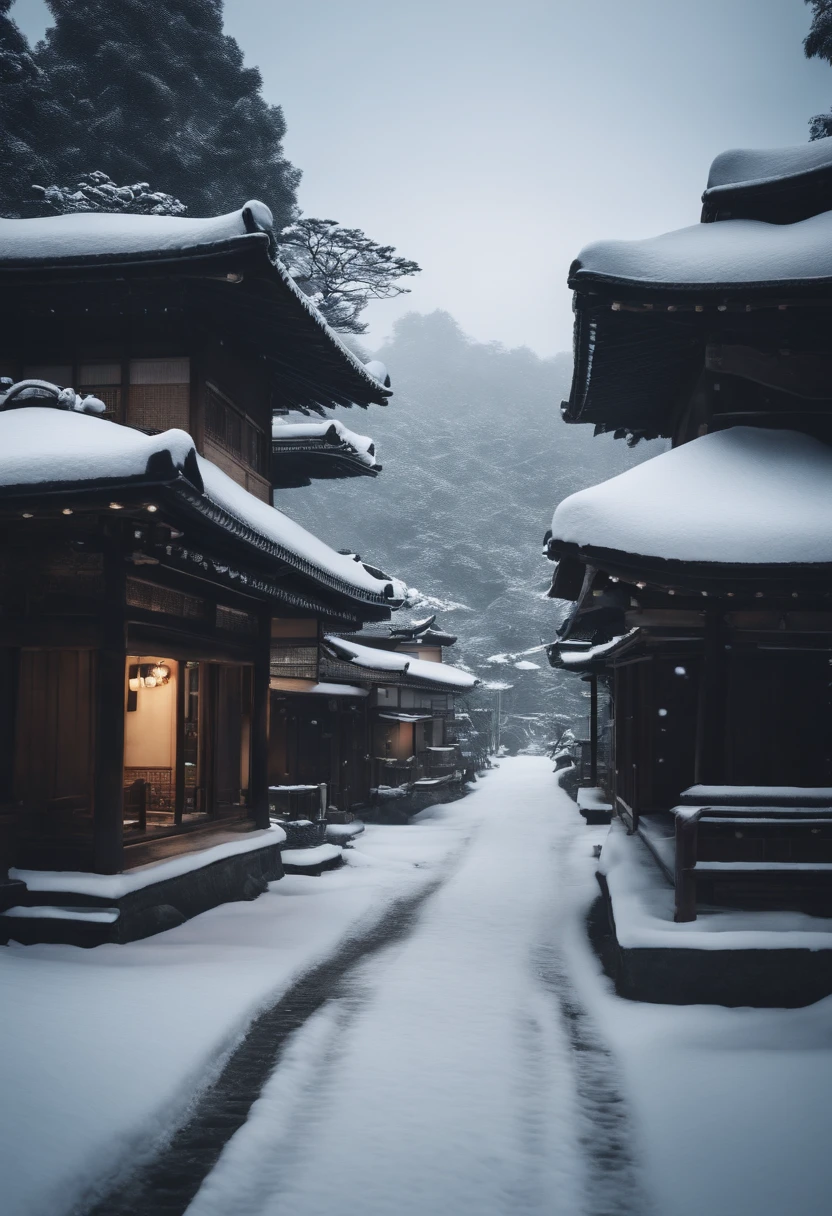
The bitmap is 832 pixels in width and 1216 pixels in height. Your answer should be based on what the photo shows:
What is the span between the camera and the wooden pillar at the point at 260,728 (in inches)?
563

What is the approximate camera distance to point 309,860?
50.2 ft

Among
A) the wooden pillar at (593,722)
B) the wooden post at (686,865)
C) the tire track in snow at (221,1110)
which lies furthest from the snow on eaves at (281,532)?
the wooden pillar at (593,722)

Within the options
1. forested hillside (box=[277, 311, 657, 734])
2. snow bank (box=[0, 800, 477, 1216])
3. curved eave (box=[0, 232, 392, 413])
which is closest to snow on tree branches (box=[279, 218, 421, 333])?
curved eave (box=[0, 232, 392, 413])

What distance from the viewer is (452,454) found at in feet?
368

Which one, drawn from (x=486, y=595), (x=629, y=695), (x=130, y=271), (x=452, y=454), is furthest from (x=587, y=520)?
(x=452, y=454)

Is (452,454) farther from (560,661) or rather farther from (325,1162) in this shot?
(325,1162)

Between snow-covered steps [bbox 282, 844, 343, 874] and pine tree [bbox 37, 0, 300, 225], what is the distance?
26994mm

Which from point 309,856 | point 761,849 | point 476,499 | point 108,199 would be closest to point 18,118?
point 108,199

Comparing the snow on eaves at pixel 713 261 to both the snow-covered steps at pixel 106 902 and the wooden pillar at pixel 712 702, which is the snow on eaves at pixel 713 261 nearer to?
the wooden pillar at pixel 712 702

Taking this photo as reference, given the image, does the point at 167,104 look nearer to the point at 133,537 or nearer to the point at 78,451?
the point at 133,537

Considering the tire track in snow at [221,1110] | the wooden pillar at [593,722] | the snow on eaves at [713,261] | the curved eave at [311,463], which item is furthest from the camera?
the wooden pillar at [593,722]

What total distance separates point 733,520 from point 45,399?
283 inches

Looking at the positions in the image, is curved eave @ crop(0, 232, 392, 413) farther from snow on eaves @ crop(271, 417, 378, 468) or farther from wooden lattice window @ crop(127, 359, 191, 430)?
A: snow on eaves @ crop(271, 417, 378, 468)

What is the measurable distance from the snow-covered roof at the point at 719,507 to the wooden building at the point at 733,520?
2 cm
